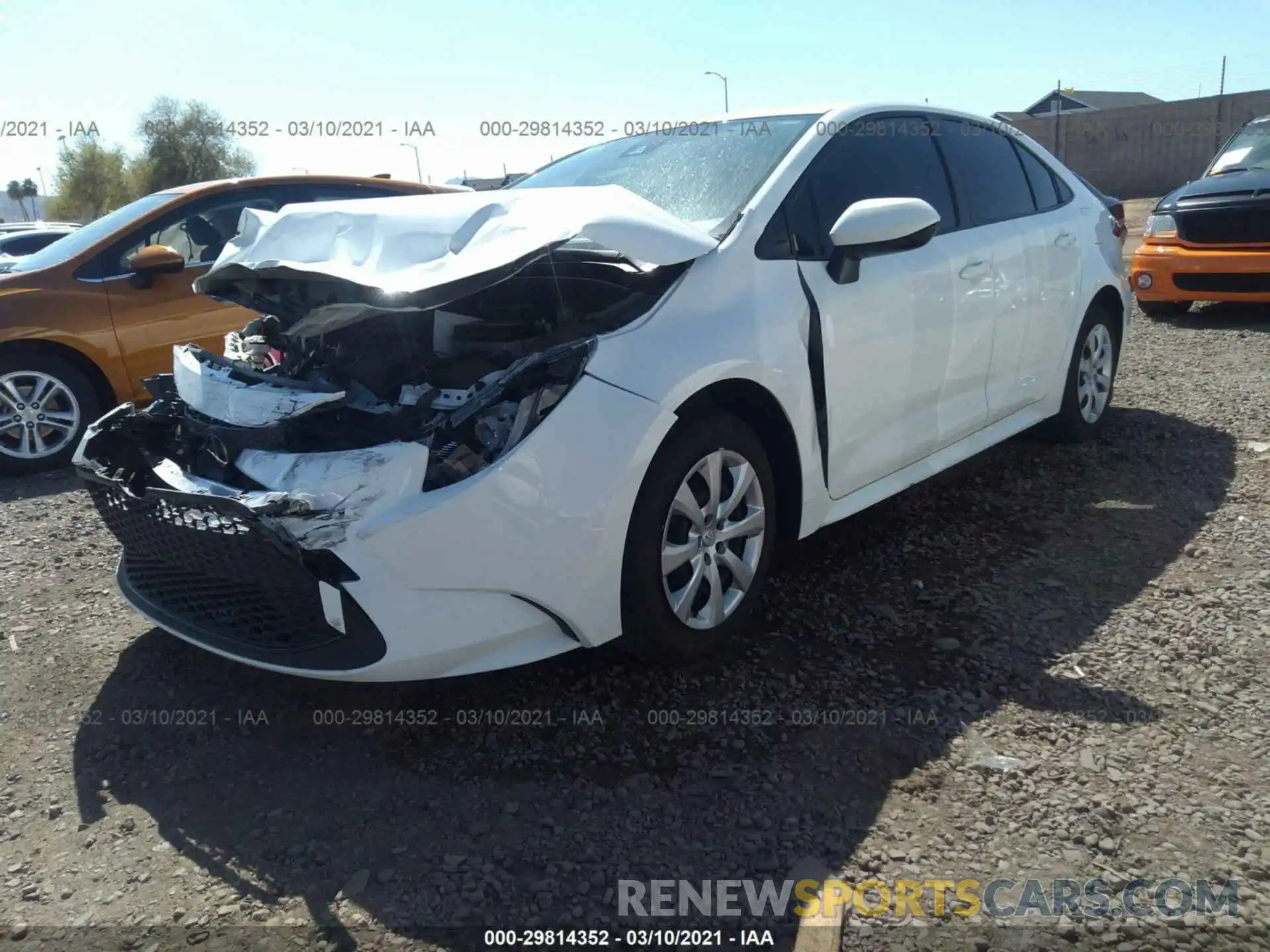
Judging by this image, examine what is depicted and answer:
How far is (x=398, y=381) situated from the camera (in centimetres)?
285

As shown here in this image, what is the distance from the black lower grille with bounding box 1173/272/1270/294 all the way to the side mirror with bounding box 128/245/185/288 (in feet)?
25.9

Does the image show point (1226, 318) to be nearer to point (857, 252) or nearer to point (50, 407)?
point (857, 252)

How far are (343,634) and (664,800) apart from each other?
91 centimetres

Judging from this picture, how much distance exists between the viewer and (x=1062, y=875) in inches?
84.0

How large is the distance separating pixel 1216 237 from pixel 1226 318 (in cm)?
85

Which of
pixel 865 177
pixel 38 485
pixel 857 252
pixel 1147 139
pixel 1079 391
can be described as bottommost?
pixel 38 485

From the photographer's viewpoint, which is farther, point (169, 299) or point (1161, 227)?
point (1161, 227)

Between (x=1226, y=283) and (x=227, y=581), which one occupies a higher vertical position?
(x=1226, y=283)

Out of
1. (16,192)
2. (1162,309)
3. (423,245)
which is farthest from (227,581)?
(16,192)

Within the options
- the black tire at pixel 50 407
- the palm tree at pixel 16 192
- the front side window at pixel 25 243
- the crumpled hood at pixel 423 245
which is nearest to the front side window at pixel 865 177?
the crumpled hood at pixel 423 245

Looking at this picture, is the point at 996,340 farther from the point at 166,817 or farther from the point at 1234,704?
the point at 166,817

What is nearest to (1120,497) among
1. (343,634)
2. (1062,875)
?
(1062,875)

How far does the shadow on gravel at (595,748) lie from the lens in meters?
2.22

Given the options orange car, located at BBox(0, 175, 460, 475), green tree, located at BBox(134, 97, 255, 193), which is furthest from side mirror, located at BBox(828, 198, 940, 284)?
green tree, located at BBox(134, 97, 255, 193)
